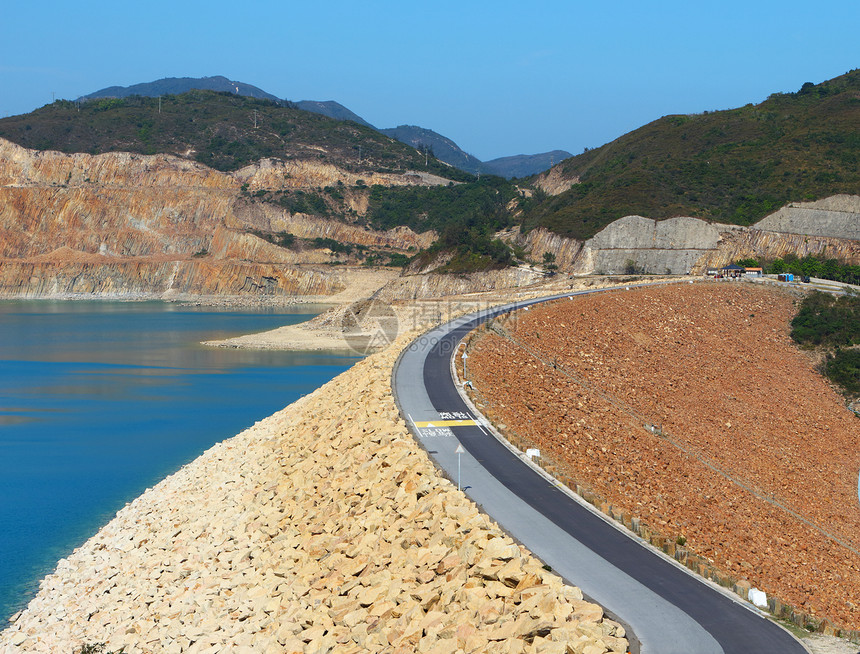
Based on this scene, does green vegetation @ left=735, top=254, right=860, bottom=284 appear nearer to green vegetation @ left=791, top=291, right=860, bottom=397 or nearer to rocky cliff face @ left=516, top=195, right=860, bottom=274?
rocky cliff face @ left=516, top=195, right=860, bottom=274

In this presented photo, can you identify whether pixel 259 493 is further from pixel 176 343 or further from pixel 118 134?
pixel 118 134

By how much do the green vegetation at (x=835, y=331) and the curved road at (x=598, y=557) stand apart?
26.1 meters

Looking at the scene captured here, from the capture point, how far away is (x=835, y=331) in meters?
44.9

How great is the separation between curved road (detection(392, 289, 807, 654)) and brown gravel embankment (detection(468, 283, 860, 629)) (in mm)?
2052

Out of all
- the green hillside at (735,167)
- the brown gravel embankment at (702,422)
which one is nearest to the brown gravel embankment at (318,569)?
the brown gravel embankment at (702,422)

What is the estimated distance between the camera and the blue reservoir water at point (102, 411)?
27969 mm

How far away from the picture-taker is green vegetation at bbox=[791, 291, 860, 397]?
41375 millimetres

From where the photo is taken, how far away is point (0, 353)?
6994cm

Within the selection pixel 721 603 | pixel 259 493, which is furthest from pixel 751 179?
pixel 721 603

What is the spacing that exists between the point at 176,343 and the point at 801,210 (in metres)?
54.5

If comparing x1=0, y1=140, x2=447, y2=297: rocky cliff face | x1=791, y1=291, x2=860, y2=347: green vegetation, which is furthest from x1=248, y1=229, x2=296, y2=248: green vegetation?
x1=791, y1=291, x2=860, y2=347: green vegetation

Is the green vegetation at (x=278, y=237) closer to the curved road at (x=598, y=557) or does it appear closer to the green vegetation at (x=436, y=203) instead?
the green vegetation at (x=436, y=203)

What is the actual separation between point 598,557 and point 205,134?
6854 inches

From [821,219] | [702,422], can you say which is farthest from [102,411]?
[821,219]
